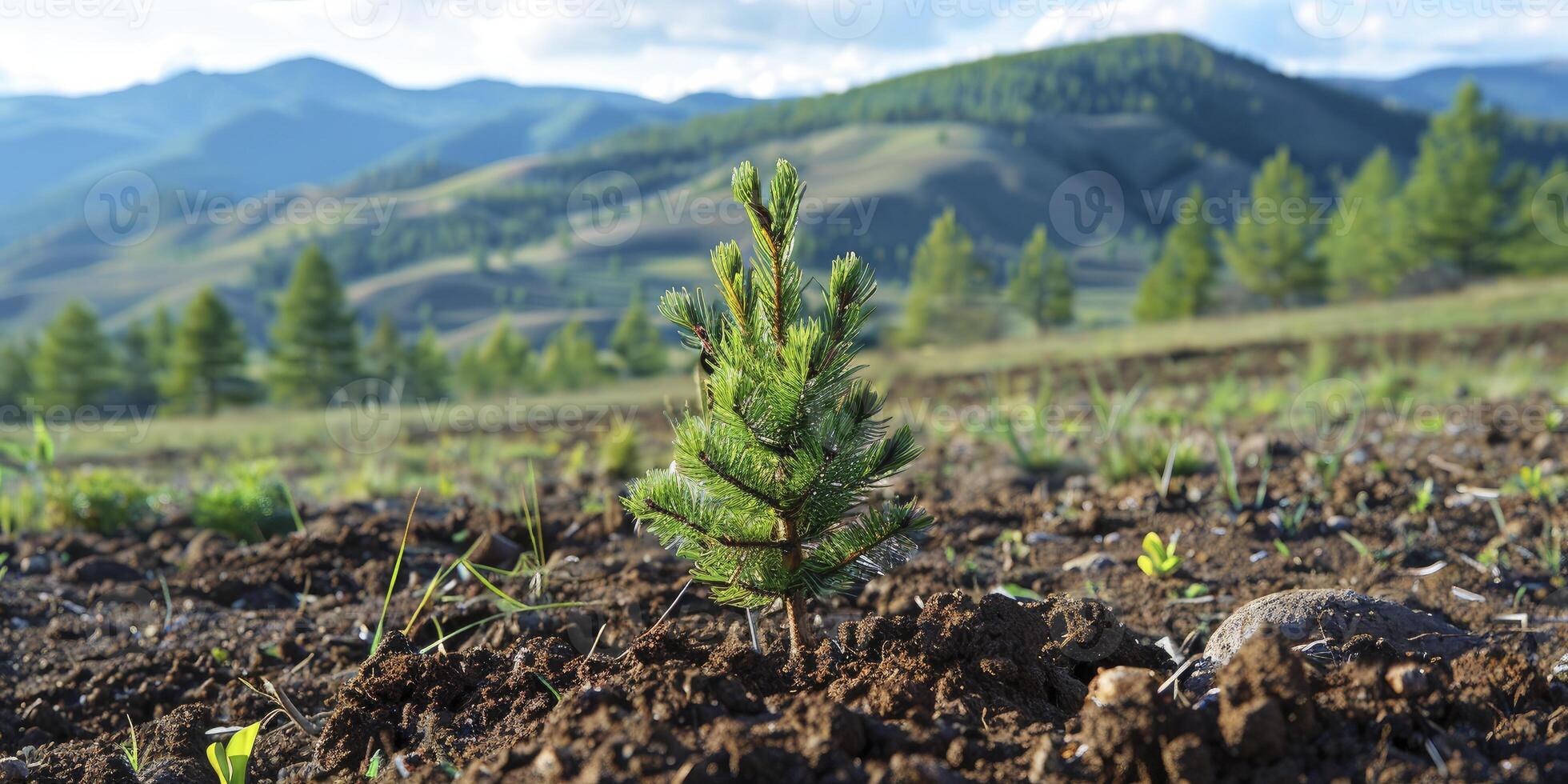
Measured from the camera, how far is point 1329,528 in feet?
13.1

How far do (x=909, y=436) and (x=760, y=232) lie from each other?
56 cm

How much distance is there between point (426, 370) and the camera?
5981 centimetres

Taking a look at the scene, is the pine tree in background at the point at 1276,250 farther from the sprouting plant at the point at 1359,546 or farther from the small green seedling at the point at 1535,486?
the sprouting plant at the point at 1359,546

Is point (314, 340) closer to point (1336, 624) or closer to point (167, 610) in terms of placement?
point (167, 610)

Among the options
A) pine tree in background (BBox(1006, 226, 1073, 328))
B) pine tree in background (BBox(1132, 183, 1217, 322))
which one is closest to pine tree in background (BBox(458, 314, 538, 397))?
pine tree in background (BBox(1006, 226, 1073, 328))

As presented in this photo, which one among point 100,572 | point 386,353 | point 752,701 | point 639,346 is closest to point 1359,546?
point 752,701

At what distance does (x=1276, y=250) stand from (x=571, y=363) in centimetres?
3941

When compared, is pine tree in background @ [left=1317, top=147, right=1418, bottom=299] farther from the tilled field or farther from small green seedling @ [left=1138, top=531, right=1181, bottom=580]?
small green seedling @ [left=1138, top=531, right=1181, bottom=580]

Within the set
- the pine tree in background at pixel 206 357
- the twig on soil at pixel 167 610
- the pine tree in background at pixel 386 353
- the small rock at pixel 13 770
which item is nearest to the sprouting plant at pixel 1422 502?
the small rock at pixel 13 770

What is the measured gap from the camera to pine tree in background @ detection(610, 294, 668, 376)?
215ft

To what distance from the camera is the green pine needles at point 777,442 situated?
2088 millimetres

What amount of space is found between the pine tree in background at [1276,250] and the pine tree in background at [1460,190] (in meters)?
5.00

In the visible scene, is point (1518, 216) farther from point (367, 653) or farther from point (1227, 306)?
point (367, 653)

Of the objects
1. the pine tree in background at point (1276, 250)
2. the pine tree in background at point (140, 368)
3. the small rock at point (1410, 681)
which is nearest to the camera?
the small rock at point (1410, 681)
